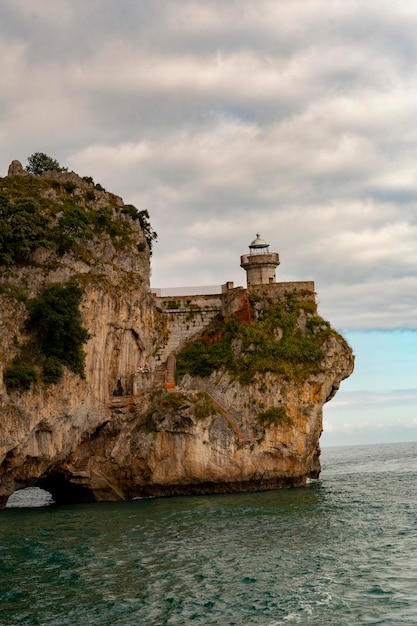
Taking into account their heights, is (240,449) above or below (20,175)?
below

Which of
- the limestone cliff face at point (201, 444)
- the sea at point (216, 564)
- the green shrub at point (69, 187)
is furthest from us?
the green shrub at point (69, 187)

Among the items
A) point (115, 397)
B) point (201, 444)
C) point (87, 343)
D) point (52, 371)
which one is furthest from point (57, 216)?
point (201, 444)

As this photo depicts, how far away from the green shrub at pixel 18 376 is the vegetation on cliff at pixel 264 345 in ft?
42.9

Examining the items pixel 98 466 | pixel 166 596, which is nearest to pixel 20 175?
pixel 98 466

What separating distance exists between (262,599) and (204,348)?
1346 inches

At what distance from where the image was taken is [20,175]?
5888 centimetres

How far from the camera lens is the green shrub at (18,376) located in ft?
148

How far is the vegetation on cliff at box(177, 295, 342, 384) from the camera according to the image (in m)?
54.1

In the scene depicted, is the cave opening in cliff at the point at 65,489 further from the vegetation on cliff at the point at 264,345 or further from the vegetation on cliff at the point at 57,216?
the vegetation on cliff at the point at 57,216

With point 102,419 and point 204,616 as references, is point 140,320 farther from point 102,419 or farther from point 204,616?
point 204,616

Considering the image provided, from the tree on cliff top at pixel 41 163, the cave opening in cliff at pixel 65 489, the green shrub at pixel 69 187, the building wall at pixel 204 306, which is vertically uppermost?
the tree on cliff top at pixel 41 163

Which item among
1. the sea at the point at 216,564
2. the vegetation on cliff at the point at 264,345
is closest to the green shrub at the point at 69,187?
the vegetation on cliff at the point at 264,345

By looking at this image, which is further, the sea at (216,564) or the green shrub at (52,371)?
the green shrub at (52,371)

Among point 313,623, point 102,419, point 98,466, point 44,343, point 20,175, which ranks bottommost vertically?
point 313,623
